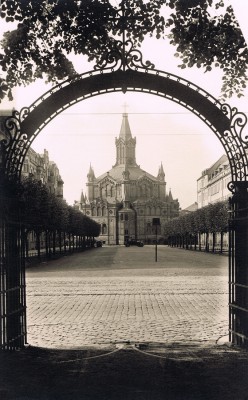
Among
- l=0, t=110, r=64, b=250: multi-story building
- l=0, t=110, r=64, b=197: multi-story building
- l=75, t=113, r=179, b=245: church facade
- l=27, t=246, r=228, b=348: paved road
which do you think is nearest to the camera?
l=27, t=246, r=228, b=348: paved road

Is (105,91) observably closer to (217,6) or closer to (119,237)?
(217,6)

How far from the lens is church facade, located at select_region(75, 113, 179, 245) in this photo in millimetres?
147250

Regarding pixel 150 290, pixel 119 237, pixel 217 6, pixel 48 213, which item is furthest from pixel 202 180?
pixel 217 6

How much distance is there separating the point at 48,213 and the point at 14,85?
30.2 meters

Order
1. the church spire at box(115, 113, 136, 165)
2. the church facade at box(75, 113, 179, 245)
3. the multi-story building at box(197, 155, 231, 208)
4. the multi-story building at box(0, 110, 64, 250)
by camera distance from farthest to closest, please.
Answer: the church spire at box(115, 113, 136, 165) → the church facade at box(75, 113, 179, 245) → the multi-story building at box(197, 155, 231, 208) → the multi-story building at box(0, 110, 64, 250)

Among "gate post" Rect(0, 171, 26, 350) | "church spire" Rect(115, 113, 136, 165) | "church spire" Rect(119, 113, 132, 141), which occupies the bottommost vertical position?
"gate post" Rect(0, 171, 26, 350)

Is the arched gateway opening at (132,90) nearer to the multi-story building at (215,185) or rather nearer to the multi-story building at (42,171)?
the multi-story building at (42,171)

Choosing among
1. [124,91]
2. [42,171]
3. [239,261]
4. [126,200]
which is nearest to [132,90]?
[124,91]

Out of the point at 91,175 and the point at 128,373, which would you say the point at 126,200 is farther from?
the point at 128,373

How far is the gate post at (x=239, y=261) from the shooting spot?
8891mm

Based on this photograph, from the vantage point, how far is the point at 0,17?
862cm

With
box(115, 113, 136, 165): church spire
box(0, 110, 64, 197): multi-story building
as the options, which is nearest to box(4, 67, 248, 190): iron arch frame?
box(0, 110, 64, 197): multi-story building

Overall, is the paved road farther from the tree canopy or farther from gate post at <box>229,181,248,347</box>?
the tree canopy

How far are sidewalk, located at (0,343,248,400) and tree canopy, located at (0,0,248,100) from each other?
398cm
